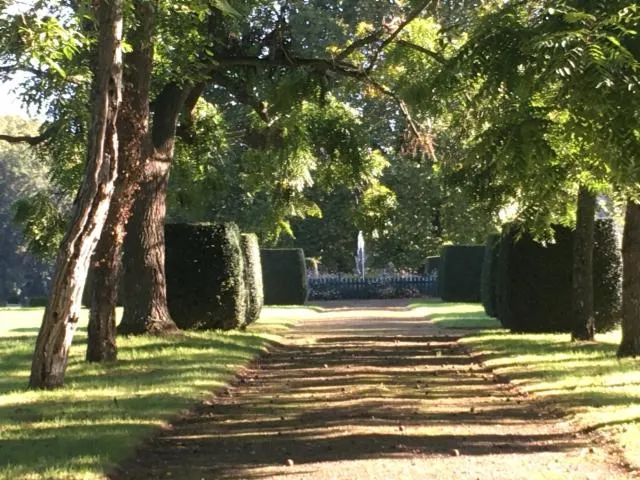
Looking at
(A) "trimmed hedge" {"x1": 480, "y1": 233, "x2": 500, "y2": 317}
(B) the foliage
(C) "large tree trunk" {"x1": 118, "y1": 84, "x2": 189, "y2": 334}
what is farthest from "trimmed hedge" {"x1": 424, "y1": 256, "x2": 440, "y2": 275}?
(B) the foliage

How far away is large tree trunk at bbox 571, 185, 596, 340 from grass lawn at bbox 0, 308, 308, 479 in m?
5.71

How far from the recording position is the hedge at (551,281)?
869 inches

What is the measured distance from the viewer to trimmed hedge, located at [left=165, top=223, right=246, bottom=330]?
23172 mm

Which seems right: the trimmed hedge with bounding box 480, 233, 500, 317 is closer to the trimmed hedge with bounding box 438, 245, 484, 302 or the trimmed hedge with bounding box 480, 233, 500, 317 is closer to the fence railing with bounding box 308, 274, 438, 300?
the trimmed hedge with bounding box 438, 245, 484, 302

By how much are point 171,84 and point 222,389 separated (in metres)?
9.10

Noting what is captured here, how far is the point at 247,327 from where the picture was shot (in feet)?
87.3

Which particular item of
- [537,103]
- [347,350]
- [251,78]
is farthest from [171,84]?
[537,103]

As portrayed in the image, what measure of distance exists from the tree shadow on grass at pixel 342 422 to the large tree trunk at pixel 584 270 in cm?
337

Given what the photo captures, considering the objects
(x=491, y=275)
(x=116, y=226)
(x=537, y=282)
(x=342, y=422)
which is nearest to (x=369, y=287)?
(x=491, y=275)

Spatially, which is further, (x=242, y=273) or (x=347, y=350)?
(x=242, y=273)

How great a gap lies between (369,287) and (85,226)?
41.5 m

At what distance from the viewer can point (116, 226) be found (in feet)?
52.3

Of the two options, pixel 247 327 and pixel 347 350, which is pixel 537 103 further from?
pixel 247 327

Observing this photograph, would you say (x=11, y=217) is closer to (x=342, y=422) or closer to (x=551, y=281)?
(x=551, y=281)
